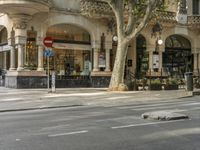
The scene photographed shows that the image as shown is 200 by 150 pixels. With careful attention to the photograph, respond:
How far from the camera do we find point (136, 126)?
10.6 m

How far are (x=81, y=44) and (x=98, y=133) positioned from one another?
2161 centimetres

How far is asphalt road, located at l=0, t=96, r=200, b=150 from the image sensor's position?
26.8 feet

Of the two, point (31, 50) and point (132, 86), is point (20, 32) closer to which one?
point (31, 50)

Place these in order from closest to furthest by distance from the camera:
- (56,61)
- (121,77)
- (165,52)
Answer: (121,77) → (56,61) → (165,52)

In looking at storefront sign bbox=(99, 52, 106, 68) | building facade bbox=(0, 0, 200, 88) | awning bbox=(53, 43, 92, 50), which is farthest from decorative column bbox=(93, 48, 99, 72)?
awning bbox=(53, 43, 92, 50)

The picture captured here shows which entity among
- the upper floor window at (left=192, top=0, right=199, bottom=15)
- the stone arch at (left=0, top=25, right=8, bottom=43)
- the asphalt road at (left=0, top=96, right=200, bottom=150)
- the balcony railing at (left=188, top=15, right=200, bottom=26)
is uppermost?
the upper floor window at (left=192, top=0, right=199, bottom=15)

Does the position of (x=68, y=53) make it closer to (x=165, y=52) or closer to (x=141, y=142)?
(x=165, y=52)

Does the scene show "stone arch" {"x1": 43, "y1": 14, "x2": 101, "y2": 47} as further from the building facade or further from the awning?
the awning

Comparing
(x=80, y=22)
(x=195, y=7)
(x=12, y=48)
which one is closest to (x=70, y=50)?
(x=80, y=22)

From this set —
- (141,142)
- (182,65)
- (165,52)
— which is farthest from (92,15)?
(141,142)

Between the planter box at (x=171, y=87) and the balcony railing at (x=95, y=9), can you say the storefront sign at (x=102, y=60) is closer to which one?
the balcony railing at (x=95, y=9)

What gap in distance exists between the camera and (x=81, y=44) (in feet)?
101

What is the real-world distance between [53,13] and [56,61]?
3.52m

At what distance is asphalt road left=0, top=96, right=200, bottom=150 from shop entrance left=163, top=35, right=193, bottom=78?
2371 cm
